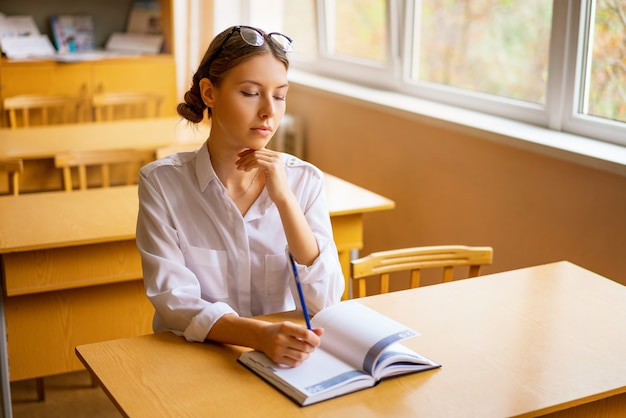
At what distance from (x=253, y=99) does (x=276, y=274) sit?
1.37 ft

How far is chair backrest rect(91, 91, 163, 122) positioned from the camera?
4.79 m

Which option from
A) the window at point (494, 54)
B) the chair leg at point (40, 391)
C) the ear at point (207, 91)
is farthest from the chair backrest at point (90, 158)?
the ear at point (207, 91)

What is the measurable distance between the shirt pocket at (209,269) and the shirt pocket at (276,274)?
10 centimetres

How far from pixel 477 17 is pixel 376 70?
30.8 inches

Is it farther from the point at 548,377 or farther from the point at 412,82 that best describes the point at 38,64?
the point at 548,377

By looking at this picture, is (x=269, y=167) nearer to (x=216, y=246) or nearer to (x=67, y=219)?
(x=216, y=246)

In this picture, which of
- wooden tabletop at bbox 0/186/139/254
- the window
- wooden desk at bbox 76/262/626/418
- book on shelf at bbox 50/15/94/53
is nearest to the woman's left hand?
wooden desk at bbox 76/262/626/418

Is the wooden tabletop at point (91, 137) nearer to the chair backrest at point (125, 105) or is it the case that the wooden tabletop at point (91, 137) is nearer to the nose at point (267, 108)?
the chair backrest at point (125, 105)

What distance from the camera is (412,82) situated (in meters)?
3.87

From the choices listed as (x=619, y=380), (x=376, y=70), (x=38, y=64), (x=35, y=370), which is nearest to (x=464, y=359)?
(x=619, y=380)

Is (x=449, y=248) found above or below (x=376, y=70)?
below

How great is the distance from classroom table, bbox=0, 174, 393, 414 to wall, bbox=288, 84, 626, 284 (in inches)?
18.5

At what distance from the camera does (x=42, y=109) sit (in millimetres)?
4840

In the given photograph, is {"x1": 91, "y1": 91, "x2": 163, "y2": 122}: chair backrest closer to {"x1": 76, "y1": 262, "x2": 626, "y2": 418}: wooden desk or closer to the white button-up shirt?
the white button-up shirt
